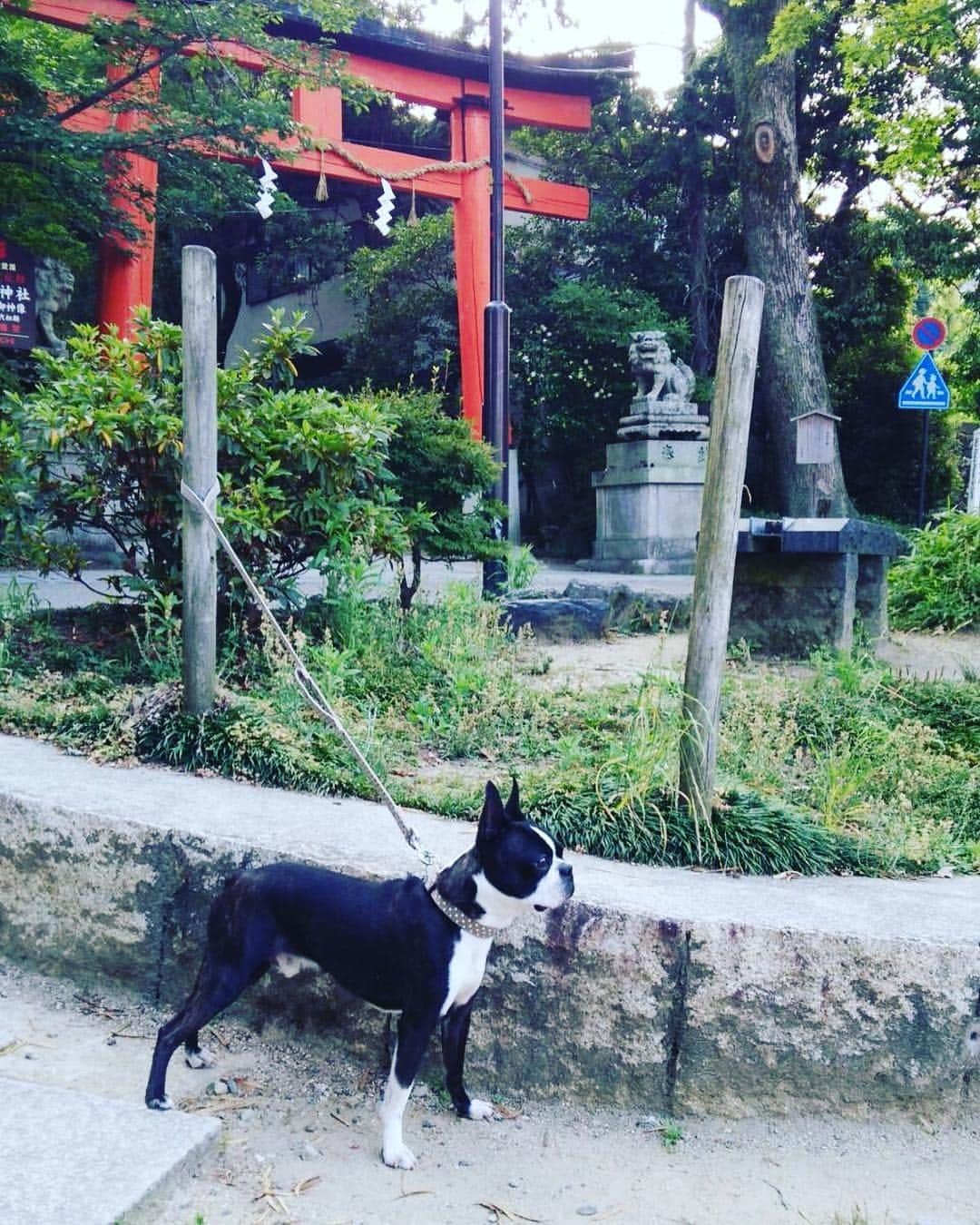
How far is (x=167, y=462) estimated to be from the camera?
16.2 feet

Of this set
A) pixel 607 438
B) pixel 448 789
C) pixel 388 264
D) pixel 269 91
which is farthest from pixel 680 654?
pixel 388 264

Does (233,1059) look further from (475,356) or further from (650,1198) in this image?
(475,356)

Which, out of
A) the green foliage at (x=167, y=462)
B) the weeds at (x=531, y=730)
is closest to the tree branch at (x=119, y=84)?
the green foliage at (x=167, y=462)

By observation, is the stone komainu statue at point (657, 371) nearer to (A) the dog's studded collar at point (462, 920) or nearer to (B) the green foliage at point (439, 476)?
(B) the green foliage at point (439, 476)

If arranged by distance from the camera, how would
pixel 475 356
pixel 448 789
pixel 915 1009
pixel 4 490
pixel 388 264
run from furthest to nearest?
pixel 388 264, pixel 475 356, pixel 4 490, pixel 448 789, pixel 915 1009

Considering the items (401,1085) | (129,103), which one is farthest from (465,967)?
(129,103)

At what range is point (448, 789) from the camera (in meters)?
3.94

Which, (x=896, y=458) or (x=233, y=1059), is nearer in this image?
(x=233, y=1059)

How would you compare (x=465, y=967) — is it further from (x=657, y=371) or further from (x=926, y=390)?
(x=657, y=371)

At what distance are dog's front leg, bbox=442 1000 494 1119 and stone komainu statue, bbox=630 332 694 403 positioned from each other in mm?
12929

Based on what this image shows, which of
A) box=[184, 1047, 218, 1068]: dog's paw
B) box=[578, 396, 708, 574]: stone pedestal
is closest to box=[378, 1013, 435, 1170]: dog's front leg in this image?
box=[184, 1047, 218, 1068]: dog's paw

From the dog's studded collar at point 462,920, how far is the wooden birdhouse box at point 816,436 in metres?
7.96

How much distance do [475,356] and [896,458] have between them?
7.20 m

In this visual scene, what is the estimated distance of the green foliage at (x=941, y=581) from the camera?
338 inches
